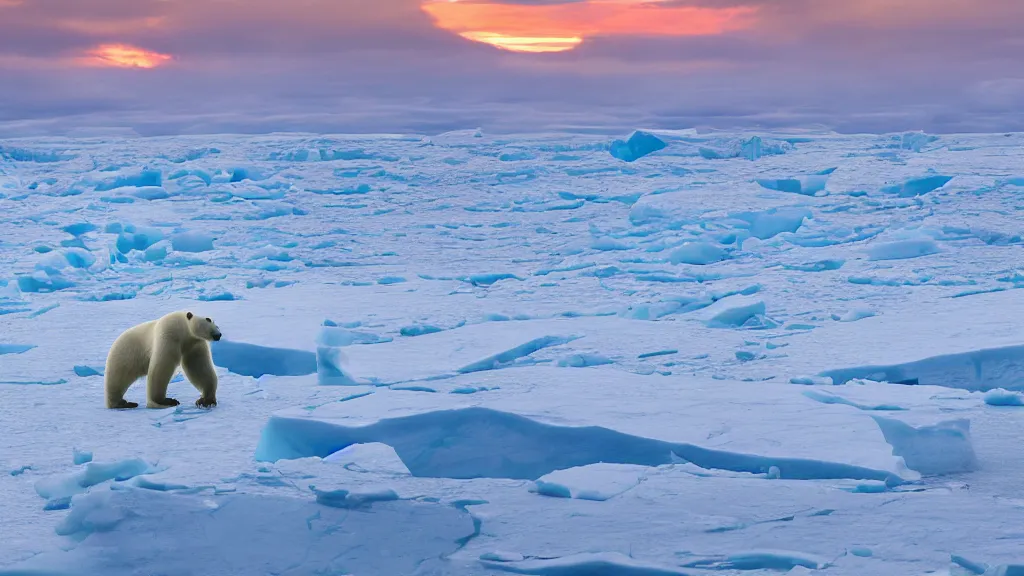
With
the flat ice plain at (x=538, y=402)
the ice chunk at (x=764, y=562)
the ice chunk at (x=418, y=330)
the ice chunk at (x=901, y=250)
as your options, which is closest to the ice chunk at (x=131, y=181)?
the flat ice plain at (x=538, y=402)

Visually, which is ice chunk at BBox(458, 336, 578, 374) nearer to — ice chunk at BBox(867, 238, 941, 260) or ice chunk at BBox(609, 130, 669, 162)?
ice chunk at BBox(867, 238, 941, 260)

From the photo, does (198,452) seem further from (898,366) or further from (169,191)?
(169,191)

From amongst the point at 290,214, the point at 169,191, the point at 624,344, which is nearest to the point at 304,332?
the point at 624,344

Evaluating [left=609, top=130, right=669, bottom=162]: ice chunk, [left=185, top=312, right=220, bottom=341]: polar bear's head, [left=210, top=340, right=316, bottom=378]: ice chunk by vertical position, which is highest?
[left=609, top=130, right=669, bottom=162]: ice chunk

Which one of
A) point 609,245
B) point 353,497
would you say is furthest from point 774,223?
point 353,497

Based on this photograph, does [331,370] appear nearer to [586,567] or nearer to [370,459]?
[370,459]

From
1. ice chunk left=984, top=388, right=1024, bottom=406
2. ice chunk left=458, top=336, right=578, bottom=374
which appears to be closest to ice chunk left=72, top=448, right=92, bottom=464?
ice chunk left=458, top=336, right=578, bottom=374
